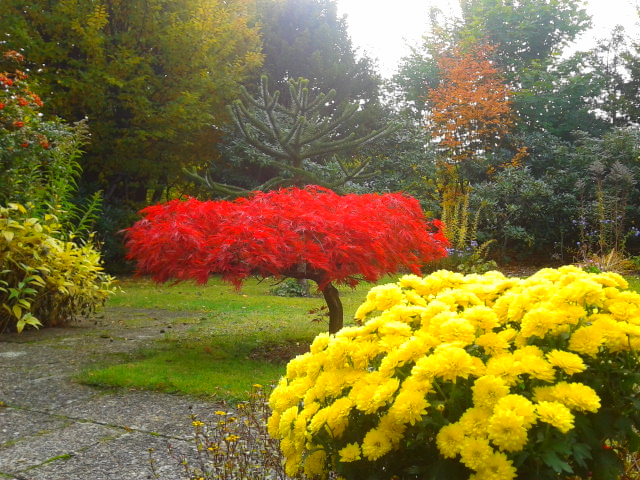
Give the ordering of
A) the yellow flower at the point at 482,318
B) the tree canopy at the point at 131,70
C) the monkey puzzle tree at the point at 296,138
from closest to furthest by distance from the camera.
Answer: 1. the yellow flower at the point at 482,318
2. the monkey puzzle tree at the point at 296,138
3. the tree canopy at the point at 131,70

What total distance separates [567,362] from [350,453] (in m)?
0.62

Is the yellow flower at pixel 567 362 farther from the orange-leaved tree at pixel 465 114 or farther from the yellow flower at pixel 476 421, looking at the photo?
the orange-leaved tree at pixel 465 114

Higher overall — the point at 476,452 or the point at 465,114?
the point at 465,114

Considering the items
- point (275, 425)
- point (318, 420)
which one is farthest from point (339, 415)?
point (275, 425)

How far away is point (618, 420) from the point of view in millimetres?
1546

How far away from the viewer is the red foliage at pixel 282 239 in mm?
3529

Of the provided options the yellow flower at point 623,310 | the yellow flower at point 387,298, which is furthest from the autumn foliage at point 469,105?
the yellow flower at point 623,310

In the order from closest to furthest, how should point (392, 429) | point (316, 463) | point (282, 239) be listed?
point (392, 429), point (316, 463), point (282, 239)

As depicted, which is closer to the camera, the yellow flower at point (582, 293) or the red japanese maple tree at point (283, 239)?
the yellow flower at point (582, 293)

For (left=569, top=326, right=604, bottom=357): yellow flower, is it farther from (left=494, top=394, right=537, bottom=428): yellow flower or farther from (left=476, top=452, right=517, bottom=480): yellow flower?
(left=476, top=452, right=517, bottom=480): yellow flower

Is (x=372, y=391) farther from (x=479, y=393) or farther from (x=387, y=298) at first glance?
(x=387, y=298)

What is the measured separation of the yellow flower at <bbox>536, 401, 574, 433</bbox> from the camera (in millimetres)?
1376

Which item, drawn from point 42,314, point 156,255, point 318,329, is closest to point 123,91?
point 42,314

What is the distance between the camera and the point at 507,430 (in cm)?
142
